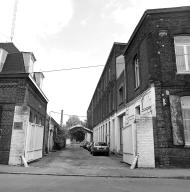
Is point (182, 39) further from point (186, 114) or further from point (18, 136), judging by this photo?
point (18, 136)

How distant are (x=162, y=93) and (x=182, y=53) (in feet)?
9.85

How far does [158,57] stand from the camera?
13.1 metres

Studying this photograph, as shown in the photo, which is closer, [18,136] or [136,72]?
[18,136]

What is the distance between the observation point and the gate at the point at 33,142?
1427cm

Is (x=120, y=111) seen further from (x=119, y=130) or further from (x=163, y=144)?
(x=163, y=144)

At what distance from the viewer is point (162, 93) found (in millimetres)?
12539

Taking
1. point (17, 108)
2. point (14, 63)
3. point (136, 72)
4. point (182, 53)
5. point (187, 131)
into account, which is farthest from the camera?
point (136, 72)

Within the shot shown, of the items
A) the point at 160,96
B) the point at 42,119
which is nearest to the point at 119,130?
the point at 42,119

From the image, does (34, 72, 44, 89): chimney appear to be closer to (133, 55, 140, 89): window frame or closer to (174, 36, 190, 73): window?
(133, 55, 140, 89): window frame

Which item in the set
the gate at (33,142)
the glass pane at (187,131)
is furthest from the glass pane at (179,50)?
the gate at (33,142)

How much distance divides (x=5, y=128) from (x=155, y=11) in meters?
12.0

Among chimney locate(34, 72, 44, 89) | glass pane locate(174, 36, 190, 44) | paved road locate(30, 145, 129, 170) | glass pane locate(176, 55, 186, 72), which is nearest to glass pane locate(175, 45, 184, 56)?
glass pane locate(176, 55, 186, 72)

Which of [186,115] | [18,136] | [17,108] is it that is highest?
[17,108]

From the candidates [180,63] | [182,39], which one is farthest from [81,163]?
[182,39]
